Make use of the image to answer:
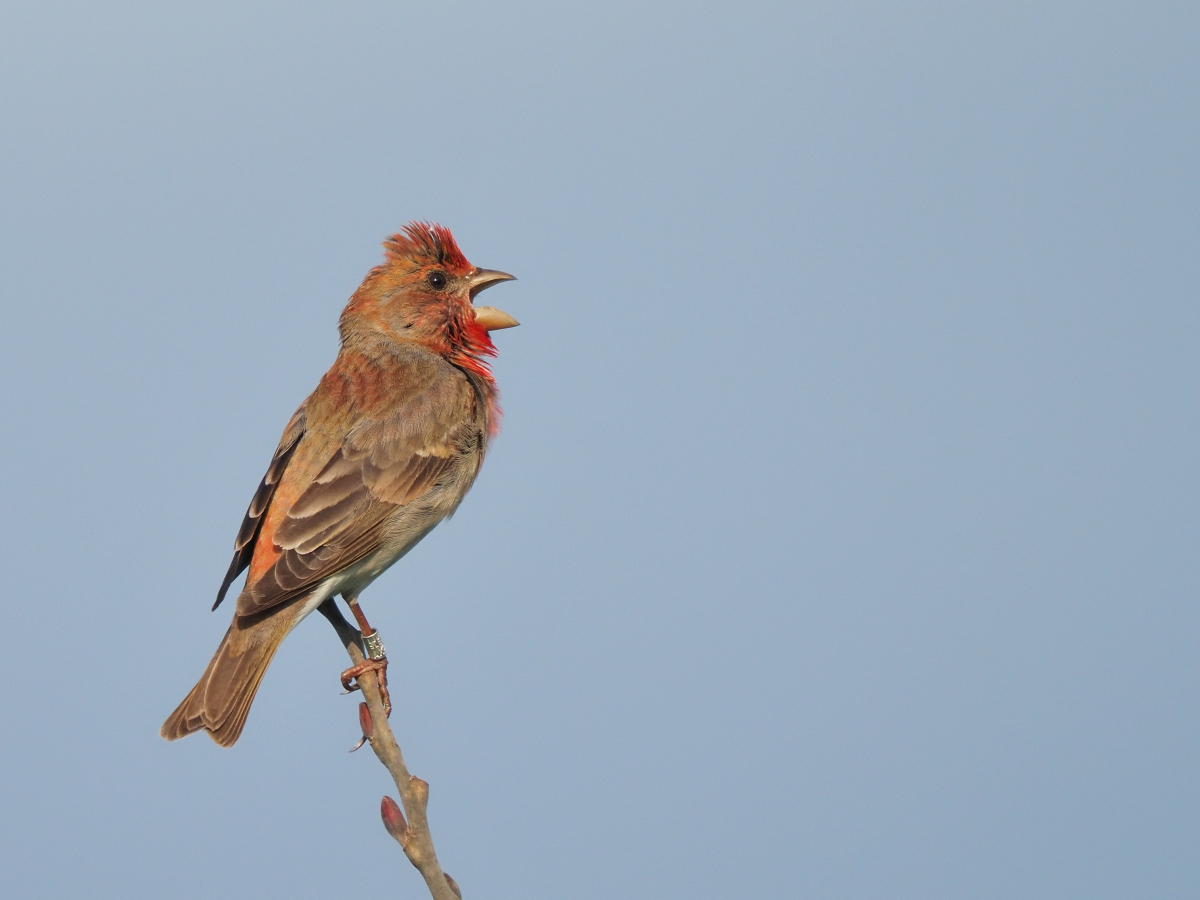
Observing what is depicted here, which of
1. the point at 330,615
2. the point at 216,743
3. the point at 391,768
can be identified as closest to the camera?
the point at 391,768

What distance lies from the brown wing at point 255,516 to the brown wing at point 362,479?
6 cm

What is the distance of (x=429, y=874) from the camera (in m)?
3.55

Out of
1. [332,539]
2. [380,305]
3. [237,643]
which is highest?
[380,305]

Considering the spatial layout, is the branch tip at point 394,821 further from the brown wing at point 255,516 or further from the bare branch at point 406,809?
the brown wing at point 255,516

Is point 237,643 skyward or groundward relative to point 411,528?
groundward

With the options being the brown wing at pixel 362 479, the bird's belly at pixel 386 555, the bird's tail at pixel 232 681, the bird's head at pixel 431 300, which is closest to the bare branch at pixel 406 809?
the bird's tail at pixel 232 681

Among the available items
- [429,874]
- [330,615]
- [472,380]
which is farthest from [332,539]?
[429,874]

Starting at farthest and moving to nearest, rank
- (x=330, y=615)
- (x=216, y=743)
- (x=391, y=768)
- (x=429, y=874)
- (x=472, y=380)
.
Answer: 1. (x=472, y=380)
2. (x=330, y=615)
3. (x=216, y=743)
4. (x=391, y=768)
5. (x=429, y=874)

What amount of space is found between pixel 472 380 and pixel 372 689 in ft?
9.69

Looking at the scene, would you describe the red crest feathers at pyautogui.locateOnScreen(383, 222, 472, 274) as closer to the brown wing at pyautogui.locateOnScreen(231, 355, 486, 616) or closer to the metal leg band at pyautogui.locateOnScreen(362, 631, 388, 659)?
the brown wing at pyautogui.locateOnScreen(231, 355, 486, 616)

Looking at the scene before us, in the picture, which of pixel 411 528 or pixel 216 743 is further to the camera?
pixel 411 528

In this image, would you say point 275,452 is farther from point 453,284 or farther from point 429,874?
point 429,874

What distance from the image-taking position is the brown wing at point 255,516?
5941 mm

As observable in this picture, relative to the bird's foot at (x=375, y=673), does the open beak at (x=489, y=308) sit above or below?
above
